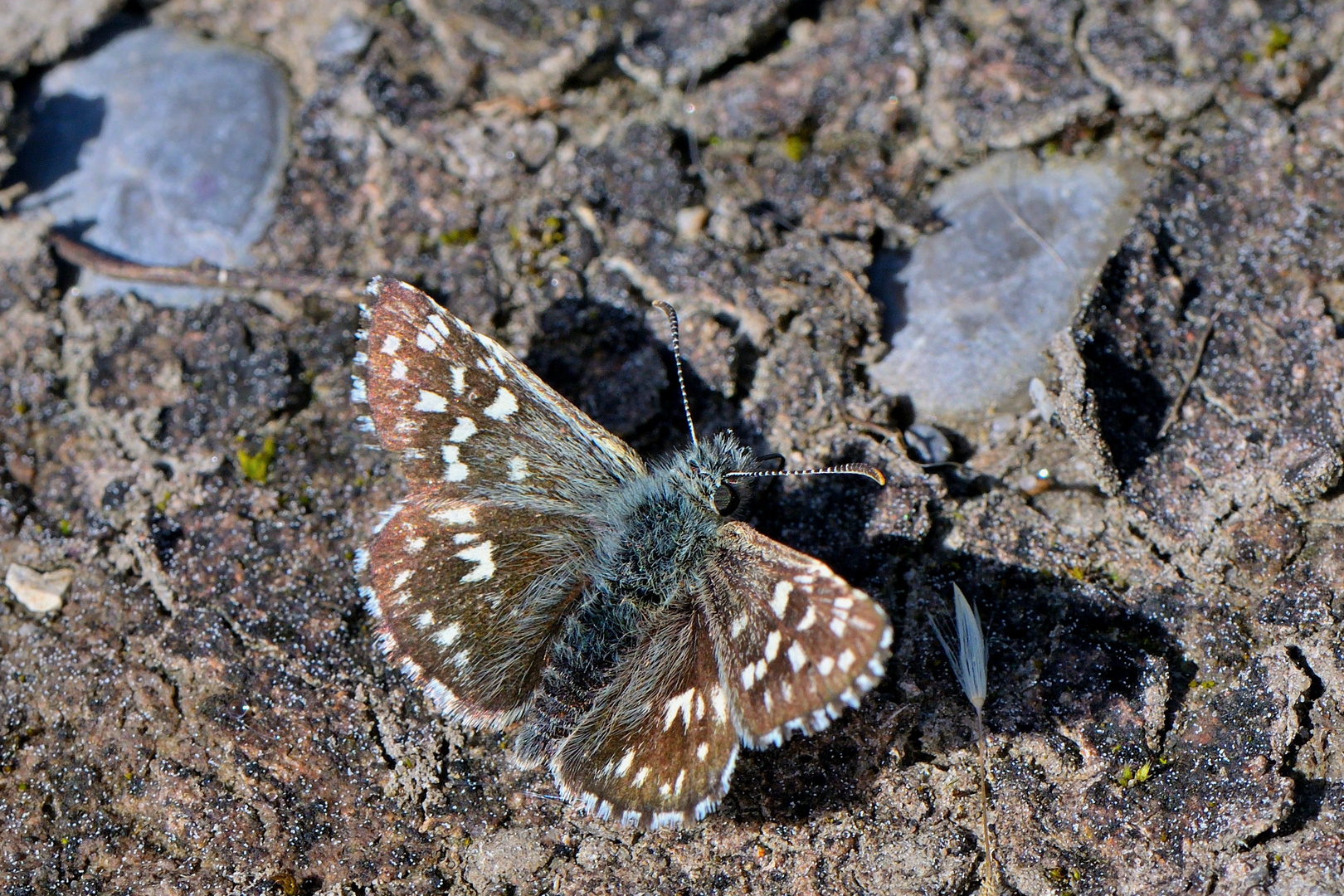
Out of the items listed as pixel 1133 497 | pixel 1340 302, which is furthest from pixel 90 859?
pixel 1340 302

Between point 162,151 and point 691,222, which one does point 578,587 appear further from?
point 162,151

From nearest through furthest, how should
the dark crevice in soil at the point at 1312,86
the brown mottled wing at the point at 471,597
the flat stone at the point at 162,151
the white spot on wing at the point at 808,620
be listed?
the white spot on wing at the point at 808,620 < the brown mottled wing at the point at 471,597 < the dark crevice in soil at the point at 1312,86 < the flat stone at the point at 162,151

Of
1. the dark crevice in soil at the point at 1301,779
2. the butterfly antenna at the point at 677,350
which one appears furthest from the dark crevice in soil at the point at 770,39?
the dark crevice in soil at the point at 1301,779

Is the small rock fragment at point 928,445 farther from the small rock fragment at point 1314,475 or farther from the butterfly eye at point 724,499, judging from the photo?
the small rock fragment at point 1314,475

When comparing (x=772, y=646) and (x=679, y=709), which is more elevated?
(x=772, y=646)

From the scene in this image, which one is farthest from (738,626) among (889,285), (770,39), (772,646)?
(770,39)

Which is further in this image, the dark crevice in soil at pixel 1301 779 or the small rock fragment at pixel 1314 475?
the small rock fragment at pixel 1314 475

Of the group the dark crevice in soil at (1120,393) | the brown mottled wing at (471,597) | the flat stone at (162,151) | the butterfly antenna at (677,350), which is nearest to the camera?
the brown mottled wing at (471,597)

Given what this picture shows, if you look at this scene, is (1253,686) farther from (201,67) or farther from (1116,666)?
(201,67)
